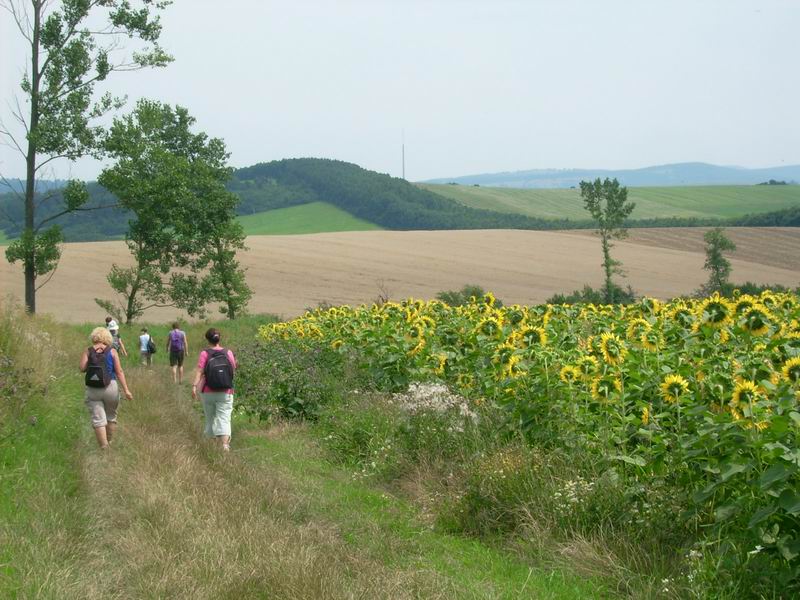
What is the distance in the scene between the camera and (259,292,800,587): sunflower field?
5.29m

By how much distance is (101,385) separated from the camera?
11.4 meters

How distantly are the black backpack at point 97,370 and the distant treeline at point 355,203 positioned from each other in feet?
251

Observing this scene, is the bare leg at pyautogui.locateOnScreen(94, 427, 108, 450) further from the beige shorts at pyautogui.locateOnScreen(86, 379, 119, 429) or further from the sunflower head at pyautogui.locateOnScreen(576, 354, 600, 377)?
the sunflower head at pyautogui.locateOnScreen(576, 354, 600, 377)

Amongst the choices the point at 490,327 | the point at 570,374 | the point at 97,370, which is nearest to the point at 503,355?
the point at 570,374

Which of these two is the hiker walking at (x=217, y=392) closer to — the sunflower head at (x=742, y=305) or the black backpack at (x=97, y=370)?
the black backpack at (x=97, y=370)

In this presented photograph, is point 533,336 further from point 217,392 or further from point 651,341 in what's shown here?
point 217,392

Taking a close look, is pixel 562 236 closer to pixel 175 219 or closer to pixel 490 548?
pixel 175 219

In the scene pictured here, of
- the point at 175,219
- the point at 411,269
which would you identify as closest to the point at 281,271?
the point at 411,269

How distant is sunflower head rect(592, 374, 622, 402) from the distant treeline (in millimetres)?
81968

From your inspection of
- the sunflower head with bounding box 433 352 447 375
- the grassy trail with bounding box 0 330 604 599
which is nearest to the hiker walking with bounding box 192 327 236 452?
the grassy trail with bounding box 0 330 604 599

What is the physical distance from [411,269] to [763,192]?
272 ft

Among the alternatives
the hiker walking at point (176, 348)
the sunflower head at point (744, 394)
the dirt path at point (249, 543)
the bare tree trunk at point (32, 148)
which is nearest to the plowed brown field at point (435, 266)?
the bare tree trunk at point (32, 148)

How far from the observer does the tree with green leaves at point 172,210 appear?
119 ft

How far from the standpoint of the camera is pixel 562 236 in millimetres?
78562
